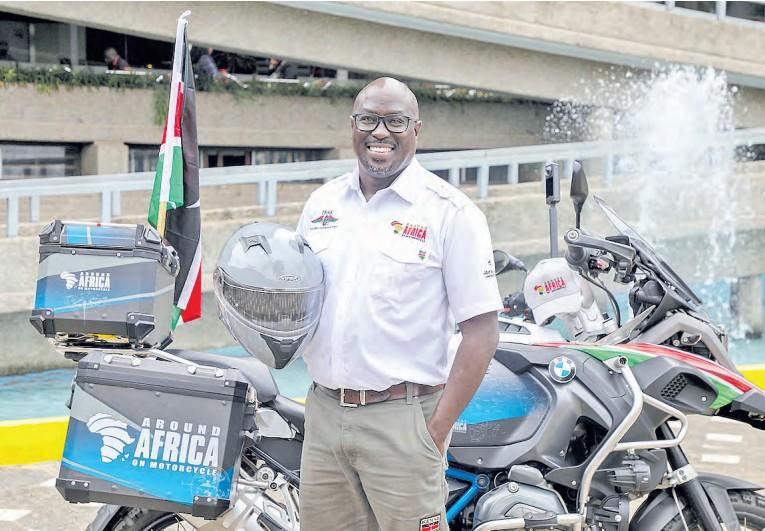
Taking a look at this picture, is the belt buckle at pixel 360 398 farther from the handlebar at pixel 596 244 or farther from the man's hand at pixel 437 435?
the handlebar at pixel 596 244

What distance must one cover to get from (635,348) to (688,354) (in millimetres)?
169

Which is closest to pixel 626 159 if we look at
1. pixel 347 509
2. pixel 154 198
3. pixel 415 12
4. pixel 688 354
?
pixel 415 12

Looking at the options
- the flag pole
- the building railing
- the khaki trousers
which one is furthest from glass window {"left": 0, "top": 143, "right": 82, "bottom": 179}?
the khaki trousers

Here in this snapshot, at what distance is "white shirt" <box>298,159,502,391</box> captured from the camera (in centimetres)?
314

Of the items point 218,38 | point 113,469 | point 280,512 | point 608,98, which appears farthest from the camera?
point 608,98

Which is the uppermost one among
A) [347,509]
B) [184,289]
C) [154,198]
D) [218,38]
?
[218,38]

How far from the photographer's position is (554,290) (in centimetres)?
412

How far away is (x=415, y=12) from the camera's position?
51.9 feet

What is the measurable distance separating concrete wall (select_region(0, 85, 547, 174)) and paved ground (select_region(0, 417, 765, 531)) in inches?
451

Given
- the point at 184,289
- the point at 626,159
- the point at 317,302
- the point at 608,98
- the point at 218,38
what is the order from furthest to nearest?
the point at 608,98 → the point at 218,38 → the point at 626,159 → the point at 184,289 → the point at 317,302

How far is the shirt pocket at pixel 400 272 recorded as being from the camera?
10.3 ft

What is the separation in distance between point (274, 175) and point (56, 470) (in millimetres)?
4616

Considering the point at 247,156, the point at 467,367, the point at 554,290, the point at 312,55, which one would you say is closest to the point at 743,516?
the point at 554,290

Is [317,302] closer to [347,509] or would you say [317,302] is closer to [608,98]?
[347,509]
